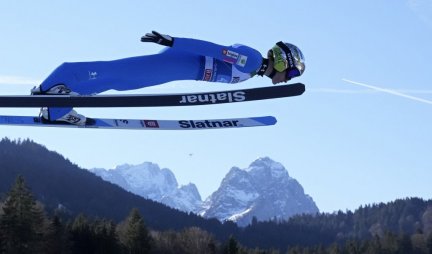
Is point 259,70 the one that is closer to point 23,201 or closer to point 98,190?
point 23,201

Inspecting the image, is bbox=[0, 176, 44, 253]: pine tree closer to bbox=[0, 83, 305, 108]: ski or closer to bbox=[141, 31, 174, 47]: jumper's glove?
bbox=[0, 83, 305, 108]: ski

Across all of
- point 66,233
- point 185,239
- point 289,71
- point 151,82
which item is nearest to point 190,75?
point 151,82

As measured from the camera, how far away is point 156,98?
10.0 m

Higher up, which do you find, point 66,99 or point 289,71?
point 289,71

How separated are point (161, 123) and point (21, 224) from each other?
128 ft

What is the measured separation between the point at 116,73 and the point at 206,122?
3003 mm

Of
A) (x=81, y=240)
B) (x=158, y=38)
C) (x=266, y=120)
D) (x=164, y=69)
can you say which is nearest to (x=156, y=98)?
(x=164, y=69)

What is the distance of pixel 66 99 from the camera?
9.62m

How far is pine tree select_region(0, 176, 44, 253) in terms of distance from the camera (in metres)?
48.5

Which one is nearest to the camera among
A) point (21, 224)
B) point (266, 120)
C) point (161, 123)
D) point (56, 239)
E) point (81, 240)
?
point (161, 123)

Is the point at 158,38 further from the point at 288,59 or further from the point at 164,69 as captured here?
the point at 288,59

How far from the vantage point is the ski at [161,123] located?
1159cm

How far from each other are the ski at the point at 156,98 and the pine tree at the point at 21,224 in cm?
4070

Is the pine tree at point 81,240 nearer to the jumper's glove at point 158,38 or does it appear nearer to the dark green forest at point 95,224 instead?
the dark green forest at point 95,224
